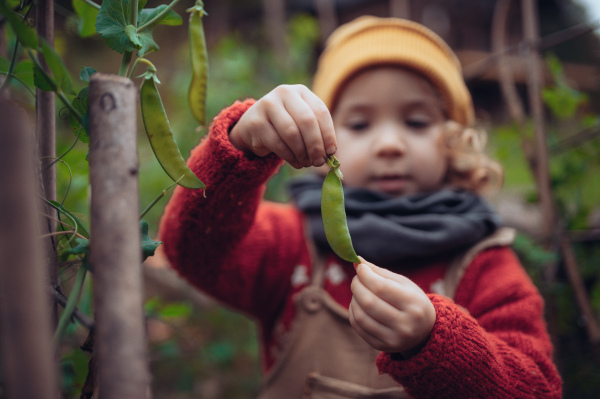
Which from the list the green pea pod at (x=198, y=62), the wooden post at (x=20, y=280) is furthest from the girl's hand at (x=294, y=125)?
the wooden post at (x=20, y=280)

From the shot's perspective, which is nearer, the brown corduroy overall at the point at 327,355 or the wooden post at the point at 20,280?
the wooden post at the point at 20,280

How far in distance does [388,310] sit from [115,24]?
0.54 m

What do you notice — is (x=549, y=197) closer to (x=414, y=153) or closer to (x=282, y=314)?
(x=414, y=153)

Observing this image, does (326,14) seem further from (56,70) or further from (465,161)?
(56,70)

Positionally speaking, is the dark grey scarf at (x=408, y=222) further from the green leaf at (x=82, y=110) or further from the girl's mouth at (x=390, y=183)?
the green leaf at (x=82, y=110)

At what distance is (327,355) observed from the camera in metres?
0.97

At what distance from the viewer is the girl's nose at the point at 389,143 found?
1.05 metres

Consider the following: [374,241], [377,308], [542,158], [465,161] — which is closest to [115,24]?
[377,308]

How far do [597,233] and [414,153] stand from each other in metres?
0.75

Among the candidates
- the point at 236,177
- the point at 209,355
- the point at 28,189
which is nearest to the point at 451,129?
the point at 236,177

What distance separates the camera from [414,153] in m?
1.10

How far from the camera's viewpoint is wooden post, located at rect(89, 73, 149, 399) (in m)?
0.36

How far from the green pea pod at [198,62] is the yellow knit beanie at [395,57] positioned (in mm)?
577

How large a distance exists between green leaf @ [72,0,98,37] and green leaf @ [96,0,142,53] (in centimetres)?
10
